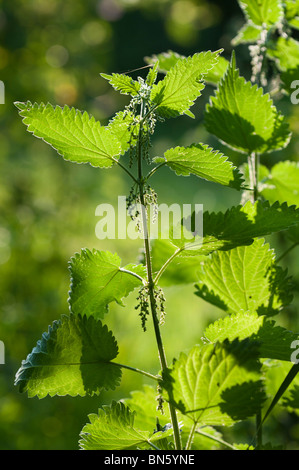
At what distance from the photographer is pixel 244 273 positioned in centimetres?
38

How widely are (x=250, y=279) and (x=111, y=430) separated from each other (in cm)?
16

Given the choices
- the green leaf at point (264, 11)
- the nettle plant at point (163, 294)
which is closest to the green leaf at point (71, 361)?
the nettle plant at point (163, 294)

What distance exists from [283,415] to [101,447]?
0.85 metres

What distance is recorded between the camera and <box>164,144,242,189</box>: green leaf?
1.07 feet

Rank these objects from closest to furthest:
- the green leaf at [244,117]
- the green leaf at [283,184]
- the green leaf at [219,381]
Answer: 1. the green leaf at [219,381]
2. the green leaf at [244,117]
3. the green leaf at [283,184]

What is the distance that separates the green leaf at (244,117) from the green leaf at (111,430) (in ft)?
0.83

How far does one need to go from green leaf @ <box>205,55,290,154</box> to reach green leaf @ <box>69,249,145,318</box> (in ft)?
0.54

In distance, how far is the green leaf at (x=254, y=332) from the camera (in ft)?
1.02

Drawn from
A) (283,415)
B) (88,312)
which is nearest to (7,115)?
(283,415)

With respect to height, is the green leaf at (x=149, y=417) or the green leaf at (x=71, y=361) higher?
the green leaf at (x=71, y=361)

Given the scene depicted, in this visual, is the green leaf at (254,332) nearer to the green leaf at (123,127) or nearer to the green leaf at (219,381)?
the green leaf at (219,381)

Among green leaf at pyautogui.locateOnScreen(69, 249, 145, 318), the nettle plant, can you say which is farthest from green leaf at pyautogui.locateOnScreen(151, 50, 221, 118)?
green leaf at pyautogui.locateOnScreen(69, 249, 145, 318)

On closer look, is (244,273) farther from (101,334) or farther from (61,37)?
(61,37)

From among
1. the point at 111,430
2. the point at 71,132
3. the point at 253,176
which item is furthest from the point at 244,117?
the point at 111,430
